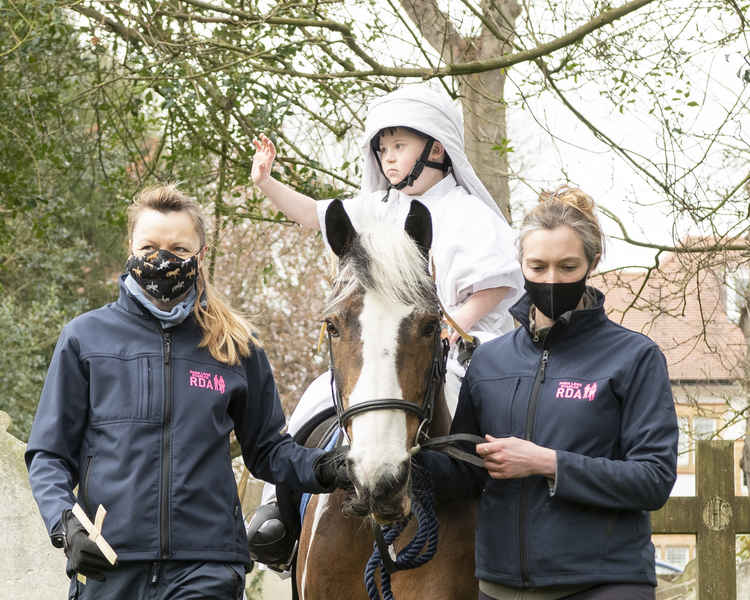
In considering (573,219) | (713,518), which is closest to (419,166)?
(573,219)

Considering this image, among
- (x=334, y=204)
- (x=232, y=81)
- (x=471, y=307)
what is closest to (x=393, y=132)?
(x=471, y=307)

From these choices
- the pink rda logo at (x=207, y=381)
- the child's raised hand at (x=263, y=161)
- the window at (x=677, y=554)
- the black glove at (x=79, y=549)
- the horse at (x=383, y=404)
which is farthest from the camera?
the window at (x=677, y=554)

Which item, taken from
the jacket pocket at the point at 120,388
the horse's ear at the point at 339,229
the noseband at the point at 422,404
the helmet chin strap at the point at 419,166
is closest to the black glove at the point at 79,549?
the jacket pocket at the point at 120,388

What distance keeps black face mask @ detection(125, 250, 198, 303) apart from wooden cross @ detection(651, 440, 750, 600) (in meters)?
3.29

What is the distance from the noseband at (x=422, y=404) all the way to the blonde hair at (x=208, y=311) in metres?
0.34

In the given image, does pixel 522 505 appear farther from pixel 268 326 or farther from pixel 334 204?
pixel 268 326

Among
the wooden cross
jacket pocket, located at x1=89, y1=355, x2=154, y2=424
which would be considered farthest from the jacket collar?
the wooden cross

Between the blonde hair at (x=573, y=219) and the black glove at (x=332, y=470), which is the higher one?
the blonde hair at (x=573, y=219)

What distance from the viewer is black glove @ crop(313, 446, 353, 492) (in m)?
3.13

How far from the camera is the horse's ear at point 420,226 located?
3.37 metres

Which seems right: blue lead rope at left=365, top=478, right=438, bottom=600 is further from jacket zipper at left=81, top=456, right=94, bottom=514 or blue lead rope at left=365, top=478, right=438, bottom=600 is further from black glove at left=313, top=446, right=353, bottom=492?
jacket zipper at left=81, top=456, right=94, bottom=514

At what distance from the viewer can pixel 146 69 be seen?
703 cm

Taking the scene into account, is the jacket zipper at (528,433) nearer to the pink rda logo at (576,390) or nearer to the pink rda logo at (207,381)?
the pink rda logo at (576,390)

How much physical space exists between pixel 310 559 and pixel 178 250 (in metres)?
1.24
